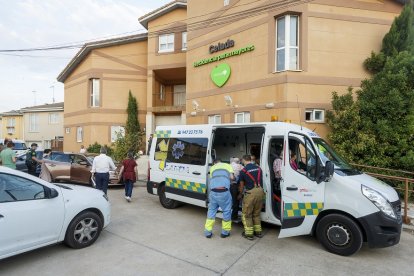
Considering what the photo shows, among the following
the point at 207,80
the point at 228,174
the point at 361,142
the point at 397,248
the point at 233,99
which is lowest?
the point at 397,248

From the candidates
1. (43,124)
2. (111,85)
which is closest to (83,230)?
(111,85)

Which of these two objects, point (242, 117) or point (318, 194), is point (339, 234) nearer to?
point (318, 194)

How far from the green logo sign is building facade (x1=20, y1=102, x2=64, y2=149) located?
2581 centimetres

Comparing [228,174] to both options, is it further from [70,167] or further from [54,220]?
[70,167]

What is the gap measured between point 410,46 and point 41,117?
3731 cm

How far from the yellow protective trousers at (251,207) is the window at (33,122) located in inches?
1436

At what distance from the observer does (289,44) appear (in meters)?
11.4

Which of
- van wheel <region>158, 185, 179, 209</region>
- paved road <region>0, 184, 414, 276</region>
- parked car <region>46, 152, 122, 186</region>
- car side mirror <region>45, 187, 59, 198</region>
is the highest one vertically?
car side mirror <region>45, 187, 59, 198</region>

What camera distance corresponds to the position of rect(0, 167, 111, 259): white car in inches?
153

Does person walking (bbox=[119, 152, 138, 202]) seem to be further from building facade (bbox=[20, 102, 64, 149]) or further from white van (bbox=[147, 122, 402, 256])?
building facade (bbox=[20, 102, 64, 149])

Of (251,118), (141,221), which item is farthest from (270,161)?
(251,118)

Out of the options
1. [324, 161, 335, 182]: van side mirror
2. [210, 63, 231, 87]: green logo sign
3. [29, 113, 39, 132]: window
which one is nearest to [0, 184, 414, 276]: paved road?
[324, 161, 335, 182]: van side mirror

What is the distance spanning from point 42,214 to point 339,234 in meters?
4.96

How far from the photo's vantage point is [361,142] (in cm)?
958
